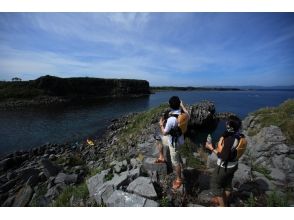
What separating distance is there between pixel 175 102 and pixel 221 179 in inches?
82.8

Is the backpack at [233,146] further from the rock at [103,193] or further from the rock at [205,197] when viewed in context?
the rock at [103,193]

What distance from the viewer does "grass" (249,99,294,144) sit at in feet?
32.0

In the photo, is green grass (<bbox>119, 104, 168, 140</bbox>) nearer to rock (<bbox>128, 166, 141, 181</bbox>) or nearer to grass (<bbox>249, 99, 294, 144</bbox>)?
grass (<bbox>249, 99, 294, 144</bbox>)

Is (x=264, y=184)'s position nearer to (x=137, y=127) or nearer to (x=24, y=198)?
(x=24, y=198)

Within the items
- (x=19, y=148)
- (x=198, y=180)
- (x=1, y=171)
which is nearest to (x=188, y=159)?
(x=198, y=180)

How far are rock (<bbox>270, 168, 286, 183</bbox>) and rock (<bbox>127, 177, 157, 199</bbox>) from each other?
16.1ft

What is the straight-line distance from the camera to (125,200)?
16.4 feet

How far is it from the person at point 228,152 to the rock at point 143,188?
1574 mm

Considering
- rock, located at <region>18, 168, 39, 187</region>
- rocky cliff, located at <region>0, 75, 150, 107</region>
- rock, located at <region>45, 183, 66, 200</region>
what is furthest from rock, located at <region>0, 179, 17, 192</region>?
rocky cliff, located at <region>0, 75, 150, 107</region>

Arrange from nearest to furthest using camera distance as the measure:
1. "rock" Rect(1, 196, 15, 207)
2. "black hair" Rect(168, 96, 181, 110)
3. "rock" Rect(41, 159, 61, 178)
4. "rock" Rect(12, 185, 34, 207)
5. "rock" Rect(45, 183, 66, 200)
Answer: "black hair" Rect(168, 96, 181, 110)
"rock" Rect(45, 183, 66, 200)
"rock" Rect(12, 185, 34, 207)
"rock" Rect(1, 196, 15, 207)
"rock" Rect(41, 159, 61, 178)

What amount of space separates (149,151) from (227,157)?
485cm

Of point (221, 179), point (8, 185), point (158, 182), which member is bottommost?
point (8, 185)

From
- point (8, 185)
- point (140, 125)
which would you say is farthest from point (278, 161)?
point (140, 125)
